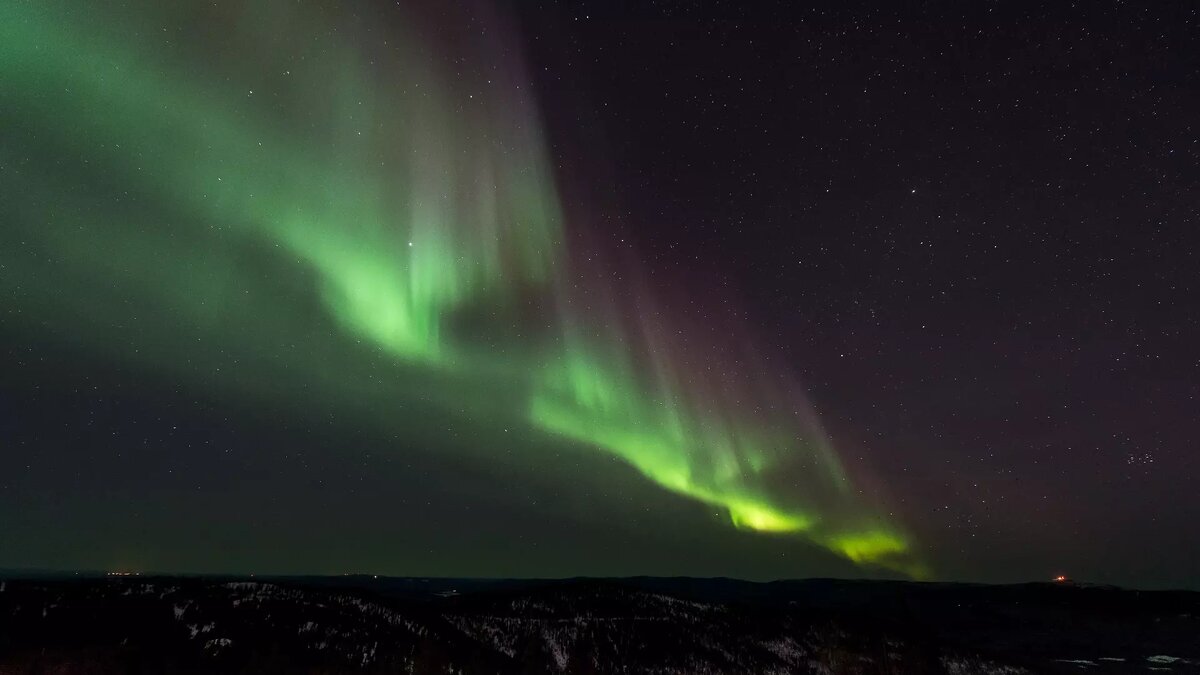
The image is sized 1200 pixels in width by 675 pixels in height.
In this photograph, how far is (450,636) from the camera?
5119 cm

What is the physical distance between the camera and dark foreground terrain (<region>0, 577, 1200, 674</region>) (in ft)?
131

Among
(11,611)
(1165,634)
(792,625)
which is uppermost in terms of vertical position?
(11,611)

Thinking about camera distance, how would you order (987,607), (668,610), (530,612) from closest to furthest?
(530,612) < (668,610) < (987,607)

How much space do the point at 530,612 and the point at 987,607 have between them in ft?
418

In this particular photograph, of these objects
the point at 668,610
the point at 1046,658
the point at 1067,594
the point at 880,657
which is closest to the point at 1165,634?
the point at 1046,658

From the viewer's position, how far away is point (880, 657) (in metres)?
65.3

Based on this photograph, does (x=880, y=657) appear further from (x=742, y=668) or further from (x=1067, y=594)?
(x=1067, y=594)

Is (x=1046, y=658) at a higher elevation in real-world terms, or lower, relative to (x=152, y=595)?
lower

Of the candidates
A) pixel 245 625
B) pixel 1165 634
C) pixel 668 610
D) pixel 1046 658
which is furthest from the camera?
pixel 1165 634

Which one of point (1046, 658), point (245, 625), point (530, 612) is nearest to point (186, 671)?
point (245, 625)

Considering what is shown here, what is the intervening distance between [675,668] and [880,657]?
2115 centimetres

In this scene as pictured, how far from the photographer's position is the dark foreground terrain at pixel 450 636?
39.9m

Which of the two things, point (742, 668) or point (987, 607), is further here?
point (987, 607)

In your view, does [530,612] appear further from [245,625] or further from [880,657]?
[880,657]
